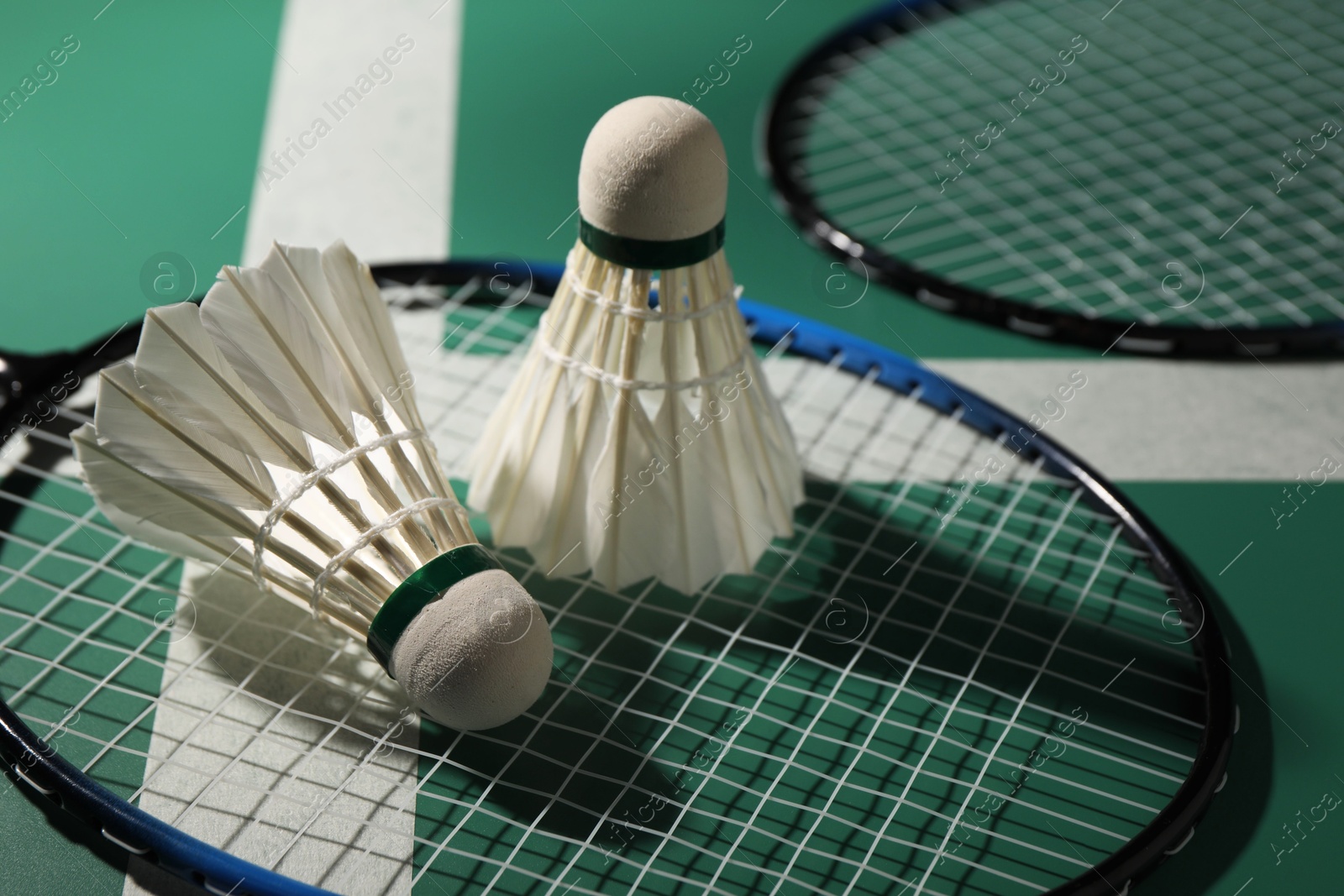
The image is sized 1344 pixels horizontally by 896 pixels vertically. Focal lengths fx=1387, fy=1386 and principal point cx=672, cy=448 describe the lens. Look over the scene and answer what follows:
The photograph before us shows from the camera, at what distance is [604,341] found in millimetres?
1027

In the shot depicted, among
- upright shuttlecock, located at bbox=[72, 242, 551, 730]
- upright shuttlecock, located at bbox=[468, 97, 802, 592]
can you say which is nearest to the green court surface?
upright shuttlecock, located at bbox=[72, 242, 551, 730]

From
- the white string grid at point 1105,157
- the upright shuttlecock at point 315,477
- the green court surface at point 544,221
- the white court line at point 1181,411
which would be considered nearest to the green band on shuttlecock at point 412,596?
the upright shuttlecock at point 315,477

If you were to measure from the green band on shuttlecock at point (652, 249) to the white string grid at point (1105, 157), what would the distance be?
630mm

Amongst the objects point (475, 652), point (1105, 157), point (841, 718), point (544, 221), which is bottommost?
point (1105, 157)

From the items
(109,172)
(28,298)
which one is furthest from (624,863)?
(109,172)

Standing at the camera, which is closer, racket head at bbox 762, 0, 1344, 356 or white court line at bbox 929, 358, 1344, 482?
white court line at bbox 929, 358, 1344, 482

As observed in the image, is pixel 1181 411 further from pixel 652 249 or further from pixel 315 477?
pixel 315 477

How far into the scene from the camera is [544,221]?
162 centimetres

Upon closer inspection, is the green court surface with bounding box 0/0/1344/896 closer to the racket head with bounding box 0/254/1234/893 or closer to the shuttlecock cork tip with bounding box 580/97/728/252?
the racket head with bounding box 0/254/1234/893

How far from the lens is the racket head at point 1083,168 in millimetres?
1522

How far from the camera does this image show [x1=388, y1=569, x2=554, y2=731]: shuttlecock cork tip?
0.91 m

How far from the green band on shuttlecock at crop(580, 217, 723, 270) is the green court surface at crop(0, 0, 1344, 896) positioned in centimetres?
50

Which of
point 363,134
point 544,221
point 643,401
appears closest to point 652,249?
point 643,401

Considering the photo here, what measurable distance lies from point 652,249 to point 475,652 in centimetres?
30
